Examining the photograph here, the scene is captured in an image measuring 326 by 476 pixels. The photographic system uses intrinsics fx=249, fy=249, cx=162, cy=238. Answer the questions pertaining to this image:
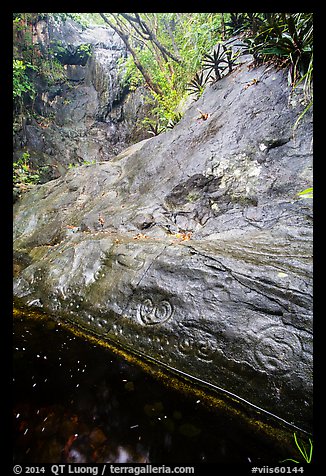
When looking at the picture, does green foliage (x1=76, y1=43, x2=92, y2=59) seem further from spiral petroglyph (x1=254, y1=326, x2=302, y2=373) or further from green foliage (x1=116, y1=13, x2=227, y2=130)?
spiral petroglyph (x1=254, y1=326, x2=302, y2=373)

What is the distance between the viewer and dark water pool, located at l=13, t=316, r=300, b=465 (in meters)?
1.58

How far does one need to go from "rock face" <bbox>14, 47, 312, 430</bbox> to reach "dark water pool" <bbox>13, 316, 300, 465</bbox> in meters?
0.32

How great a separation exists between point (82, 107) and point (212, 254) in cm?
1596

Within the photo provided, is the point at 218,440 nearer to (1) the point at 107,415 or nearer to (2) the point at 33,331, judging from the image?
(1) the point at 107,415

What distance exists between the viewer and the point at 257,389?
78.1 inches

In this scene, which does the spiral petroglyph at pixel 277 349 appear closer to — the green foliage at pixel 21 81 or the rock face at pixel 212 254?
the rock face at pixel 212 254

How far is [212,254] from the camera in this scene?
2816mm

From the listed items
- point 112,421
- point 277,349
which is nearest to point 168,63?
point 277,349

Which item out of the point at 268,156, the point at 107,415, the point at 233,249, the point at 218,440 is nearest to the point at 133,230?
the point at 233,249

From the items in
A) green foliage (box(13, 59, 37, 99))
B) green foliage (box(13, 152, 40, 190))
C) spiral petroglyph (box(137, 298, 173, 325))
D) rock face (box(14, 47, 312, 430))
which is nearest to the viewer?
rock face (box(14, 47, 312, 430))

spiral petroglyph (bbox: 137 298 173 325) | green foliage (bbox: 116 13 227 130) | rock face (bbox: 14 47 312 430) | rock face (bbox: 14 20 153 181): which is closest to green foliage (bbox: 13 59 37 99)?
rock face (bbox: 14 20 153 181)

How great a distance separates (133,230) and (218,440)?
356cm

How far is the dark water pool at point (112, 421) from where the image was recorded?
1.58 m

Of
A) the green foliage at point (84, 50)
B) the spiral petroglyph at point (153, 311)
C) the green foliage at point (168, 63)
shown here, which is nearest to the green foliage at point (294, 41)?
the spiral petroglyph at point (153, 311)
